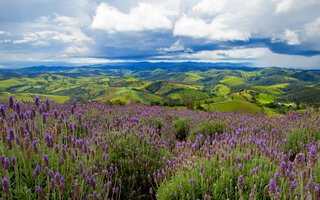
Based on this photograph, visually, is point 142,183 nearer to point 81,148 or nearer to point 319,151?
point 81,148

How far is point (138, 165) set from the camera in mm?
3734

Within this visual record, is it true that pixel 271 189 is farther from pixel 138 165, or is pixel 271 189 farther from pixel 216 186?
pixel 138 165

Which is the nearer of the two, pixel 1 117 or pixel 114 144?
pixel 1 117

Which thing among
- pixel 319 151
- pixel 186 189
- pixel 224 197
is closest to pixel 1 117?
pixel 186 189

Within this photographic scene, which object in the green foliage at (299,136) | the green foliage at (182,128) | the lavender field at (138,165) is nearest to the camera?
the lavender field at (138,165)

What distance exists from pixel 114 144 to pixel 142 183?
1.01 meters

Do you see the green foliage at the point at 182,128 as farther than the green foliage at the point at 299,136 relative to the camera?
Yes

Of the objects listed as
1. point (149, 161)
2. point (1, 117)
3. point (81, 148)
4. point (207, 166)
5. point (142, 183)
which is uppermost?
point (1, 117)

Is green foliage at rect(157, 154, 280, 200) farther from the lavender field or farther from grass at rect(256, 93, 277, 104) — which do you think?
grass at rect(256, 93, 277, 104)

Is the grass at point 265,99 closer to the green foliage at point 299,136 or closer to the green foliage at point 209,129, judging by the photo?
the green foliage at point 209,129

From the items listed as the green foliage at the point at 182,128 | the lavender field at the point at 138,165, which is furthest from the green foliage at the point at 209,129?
the green foliage at the point at 182,128

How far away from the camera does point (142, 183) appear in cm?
364

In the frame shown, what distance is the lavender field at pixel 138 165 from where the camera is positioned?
7.16ft

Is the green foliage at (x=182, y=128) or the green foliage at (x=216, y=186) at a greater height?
the green foliage at (x=216, y=186)
